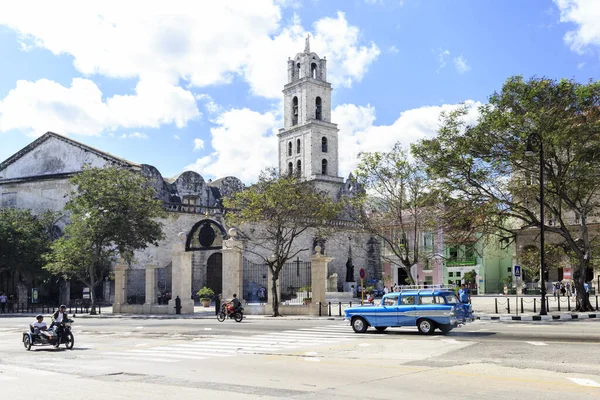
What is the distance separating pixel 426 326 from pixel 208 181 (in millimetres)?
50400

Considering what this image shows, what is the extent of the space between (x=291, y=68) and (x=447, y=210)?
4802 cm

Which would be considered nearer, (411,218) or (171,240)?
(411,218)

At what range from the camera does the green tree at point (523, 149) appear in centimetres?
2653

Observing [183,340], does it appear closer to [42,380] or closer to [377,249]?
[42,380]

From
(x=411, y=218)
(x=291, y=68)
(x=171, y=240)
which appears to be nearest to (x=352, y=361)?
(x=411, y=218)

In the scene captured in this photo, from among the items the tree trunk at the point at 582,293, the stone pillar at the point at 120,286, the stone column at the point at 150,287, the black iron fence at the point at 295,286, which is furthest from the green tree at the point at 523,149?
the stone pillar at the point at 120,286

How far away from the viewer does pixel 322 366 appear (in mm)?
12805

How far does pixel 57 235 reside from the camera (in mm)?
52000

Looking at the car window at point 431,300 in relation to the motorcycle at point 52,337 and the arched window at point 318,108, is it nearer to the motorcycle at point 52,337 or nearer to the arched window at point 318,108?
the motorcycle at point 52,337

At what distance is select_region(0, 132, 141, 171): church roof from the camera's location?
51.8 meters

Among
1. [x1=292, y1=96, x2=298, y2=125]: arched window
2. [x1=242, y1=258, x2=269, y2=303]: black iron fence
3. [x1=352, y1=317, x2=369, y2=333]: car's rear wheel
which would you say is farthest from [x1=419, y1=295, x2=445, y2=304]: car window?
[x1=292, y1=96, x2=298, y2=125]: arched window

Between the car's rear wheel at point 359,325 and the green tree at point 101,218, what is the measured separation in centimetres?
2141

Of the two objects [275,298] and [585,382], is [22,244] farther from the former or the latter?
[585,382]

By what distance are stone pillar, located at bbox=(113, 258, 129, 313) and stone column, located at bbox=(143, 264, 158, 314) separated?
2.24 meters
